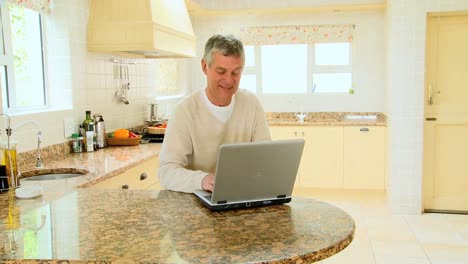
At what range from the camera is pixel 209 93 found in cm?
191

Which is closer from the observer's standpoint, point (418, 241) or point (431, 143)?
point (418, 241)

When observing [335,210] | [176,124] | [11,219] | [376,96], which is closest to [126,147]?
[176,124]

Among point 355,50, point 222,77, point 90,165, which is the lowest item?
point 90,165

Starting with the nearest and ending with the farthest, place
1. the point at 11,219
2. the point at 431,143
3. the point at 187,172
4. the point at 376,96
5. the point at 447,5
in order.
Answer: the point at 11,219 < the point at 187,172 < the point at 447,5 < the point at 431,143 < the point at 376,96

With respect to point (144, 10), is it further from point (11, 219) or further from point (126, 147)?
point (11, 219)

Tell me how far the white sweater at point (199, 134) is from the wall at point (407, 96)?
2.96 metres

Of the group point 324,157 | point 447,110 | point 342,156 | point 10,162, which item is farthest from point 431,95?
point 10,162

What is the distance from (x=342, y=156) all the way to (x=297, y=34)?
172 cm

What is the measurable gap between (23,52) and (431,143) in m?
3.84

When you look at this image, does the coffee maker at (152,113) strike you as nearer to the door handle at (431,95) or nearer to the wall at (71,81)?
the wall at (71,81)

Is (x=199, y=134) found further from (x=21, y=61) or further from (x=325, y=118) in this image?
(x=325, y=118)

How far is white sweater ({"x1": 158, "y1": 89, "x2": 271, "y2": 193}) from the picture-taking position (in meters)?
1.84

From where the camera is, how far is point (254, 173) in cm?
147

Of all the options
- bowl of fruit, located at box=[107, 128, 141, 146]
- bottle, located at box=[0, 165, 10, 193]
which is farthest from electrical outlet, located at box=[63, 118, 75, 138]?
bottle, located at box=[0, 165, 10, 193]
